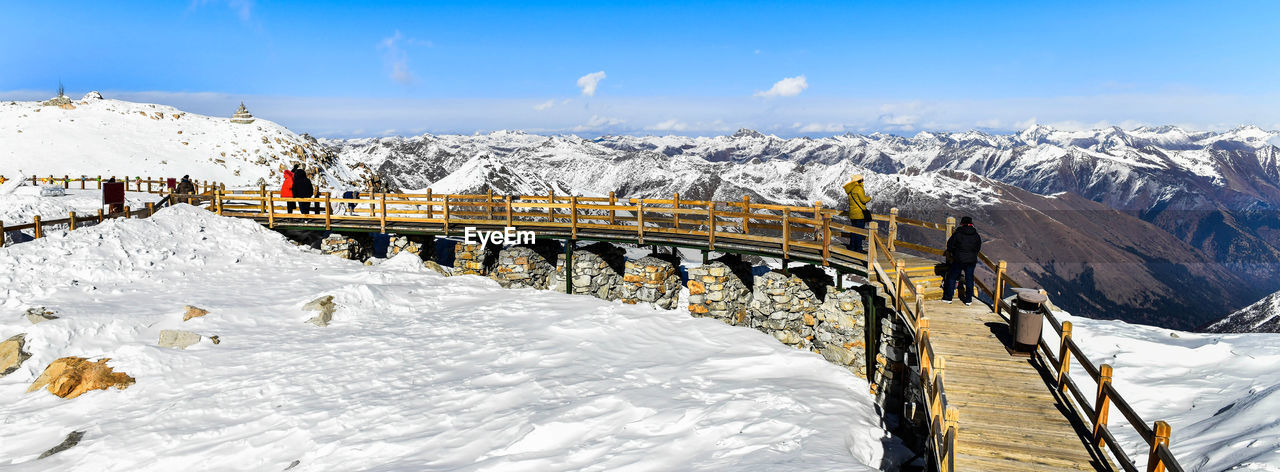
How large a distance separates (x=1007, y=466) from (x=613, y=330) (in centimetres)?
1093

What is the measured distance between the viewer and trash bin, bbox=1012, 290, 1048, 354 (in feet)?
34.1

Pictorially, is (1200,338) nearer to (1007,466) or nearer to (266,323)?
(1007,466)

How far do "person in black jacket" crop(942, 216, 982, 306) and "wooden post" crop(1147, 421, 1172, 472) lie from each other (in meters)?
6.42

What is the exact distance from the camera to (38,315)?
1439cm

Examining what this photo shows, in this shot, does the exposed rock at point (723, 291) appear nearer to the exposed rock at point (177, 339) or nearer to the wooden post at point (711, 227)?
the wooden post at point (711, 227)

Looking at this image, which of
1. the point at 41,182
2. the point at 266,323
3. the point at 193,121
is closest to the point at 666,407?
the point at 266,323

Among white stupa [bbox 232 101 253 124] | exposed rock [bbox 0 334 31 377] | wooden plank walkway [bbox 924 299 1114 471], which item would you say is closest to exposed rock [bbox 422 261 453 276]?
exposed rock [bbox 0 334 31 377]

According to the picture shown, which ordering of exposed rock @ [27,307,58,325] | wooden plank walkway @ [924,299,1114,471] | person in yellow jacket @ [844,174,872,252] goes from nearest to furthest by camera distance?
wooden plank walkway @ [924,299,1114,471] < exposed rock @ [27,307,58,325] < person in yellow jacket @ [844,174,872,252]

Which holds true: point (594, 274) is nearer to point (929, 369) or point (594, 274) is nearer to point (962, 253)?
point (962, 253)

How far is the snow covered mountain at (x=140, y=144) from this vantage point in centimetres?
4009

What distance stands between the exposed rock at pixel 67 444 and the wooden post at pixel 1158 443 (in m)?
15.8

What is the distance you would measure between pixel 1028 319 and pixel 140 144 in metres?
55.3

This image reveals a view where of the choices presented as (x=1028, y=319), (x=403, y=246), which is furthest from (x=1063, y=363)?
(x=403, y=246)

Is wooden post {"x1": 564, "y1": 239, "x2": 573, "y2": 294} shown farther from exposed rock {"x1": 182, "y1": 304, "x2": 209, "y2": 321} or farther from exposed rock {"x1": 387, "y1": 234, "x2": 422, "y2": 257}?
exposed rock {"x1": 182, "y1": 304, "x2": 209, "y2": 321}
